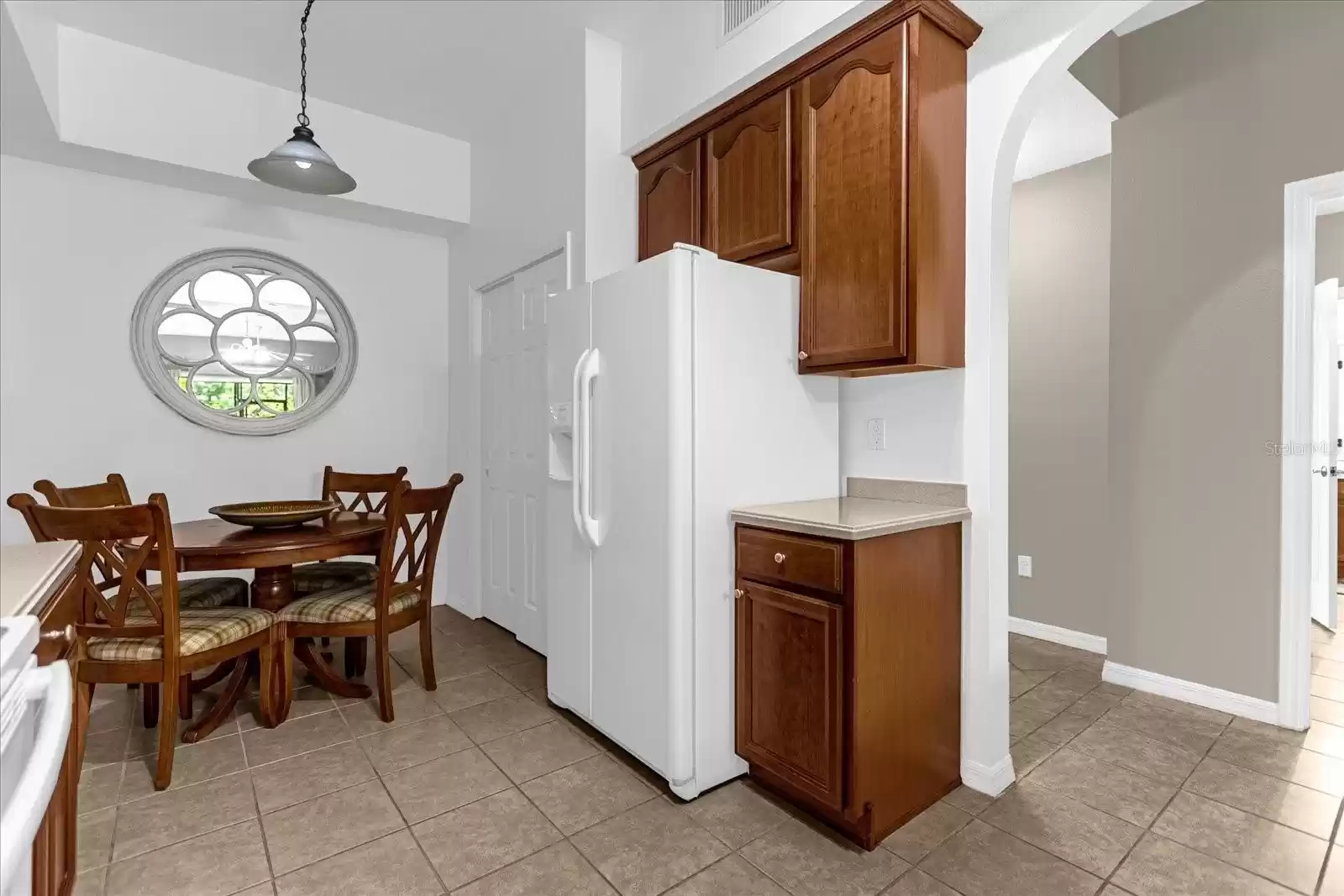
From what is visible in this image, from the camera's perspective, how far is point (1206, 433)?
107 inches

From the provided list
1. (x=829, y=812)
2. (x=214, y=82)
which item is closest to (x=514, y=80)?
(x=214, y=82)

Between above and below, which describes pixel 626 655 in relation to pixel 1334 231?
below

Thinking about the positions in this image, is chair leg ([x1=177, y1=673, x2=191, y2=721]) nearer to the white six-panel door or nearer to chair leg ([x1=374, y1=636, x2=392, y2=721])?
chair leg ([x1=374, y1=636, x2=392, y2=721])

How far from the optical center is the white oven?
2.39ft

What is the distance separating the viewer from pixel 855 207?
2.12m

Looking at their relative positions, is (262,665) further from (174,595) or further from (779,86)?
(779,86)

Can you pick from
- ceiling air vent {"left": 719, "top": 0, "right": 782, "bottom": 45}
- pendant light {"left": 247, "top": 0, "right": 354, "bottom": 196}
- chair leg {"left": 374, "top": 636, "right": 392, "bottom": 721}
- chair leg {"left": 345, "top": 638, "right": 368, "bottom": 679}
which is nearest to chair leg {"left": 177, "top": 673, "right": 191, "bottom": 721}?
chair leg {"left": 345, "top": 638, "right": 368, "bottom": 679}

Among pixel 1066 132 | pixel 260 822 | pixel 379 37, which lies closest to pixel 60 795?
pixel 260 822

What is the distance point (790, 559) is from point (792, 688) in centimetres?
38

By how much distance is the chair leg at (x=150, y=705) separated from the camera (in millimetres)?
2578

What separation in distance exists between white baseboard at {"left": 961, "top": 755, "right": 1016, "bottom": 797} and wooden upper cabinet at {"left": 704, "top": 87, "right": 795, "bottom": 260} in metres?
1.84

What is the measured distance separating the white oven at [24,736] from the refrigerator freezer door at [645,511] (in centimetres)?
142

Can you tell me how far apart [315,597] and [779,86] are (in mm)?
2674

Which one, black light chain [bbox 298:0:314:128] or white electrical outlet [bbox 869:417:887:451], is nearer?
white electrical outlet [bbox 869:417:887:451]
